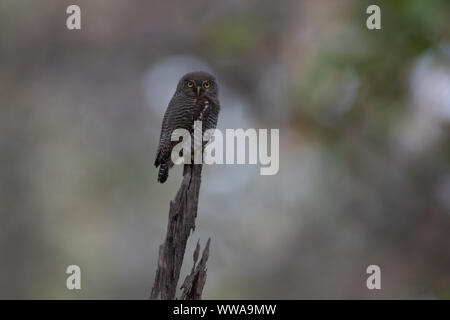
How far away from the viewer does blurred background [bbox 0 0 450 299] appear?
408 inches

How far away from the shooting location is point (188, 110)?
5695mm

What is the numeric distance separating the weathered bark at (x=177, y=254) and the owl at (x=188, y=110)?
44.5 inches

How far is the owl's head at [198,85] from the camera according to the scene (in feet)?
19.8

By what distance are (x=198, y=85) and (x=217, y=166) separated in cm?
653

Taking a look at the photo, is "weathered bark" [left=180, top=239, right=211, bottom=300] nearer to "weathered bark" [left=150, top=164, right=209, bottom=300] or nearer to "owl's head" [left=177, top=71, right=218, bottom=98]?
"weathered bark" [left=150, top=164, right=209, bottom=300]

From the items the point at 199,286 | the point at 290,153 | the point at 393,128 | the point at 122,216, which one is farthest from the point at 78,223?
the point at 199,286

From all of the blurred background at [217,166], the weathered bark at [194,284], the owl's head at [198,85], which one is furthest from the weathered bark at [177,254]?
the blurred background at [217,166]

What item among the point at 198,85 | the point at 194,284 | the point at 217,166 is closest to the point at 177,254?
the point at 194,284

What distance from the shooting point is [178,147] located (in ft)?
17.7

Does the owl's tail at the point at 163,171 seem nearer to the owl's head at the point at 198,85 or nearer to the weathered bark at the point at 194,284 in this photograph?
the owl's head at the point at 198,85

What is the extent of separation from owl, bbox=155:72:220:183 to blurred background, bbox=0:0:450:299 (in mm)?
3500

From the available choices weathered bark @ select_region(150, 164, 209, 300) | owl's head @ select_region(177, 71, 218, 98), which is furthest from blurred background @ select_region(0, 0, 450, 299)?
weathered bark @ select_region(150, 164, 209, 300)

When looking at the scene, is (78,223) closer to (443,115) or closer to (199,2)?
(199,2)

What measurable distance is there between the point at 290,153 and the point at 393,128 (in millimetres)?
2029
